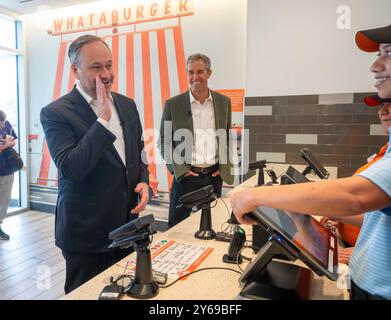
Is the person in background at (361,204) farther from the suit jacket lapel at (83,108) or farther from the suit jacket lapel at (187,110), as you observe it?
the suit jacket lapel at (187,110)

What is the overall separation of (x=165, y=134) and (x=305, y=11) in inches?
76.1

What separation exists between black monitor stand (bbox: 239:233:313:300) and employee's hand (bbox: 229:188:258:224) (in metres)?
0.10

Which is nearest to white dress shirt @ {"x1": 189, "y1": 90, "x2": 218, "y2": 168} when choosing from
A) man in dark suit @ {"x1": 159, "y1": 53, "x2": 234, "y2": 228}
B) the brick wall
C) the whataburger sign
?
man in dark suit @ {"x1": 159, "y1": 53, "x2": 234, "y2": 228}

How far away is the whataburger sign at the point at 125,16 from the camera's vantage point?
3.80 metres

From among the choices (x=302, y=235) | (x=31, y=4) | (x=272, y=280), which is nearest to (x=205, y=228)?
(x=272, y=280)

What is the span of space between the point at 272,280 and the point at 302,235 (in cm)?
20

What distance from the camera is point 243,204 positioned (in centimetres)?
80

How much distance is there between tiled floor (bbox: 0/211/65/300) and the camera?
8.52ft

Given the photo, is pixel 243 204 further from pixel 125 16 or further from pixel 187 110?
pixel 125 16

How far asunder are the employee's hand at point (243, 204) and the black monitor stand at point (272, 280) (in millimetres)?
101

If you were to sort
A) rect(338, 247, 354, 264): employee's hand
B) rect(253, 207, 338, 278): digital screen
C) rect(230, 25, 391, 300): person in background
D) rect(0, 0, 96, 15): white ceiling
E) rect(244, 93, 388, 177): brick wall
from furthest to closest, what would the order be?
rect(0, 0, 96, 15): white ceiling → rect(244, 93, 388, 177): brick wall → rect(338, 247, 354, 264): employee's hand → rect(253, 207, 338, 278): digital screen → rect(230, 25, 391, 300): person in background

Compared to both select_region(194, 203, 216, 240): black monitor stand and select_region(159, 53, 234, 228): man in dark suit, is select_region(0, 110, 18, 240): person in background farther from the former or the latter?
select_region(194, 203, 216, 240): black monitor stand

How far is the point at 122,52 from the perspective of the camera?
418 cm
